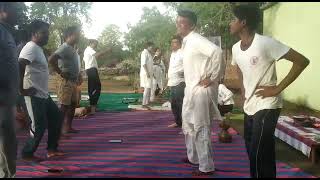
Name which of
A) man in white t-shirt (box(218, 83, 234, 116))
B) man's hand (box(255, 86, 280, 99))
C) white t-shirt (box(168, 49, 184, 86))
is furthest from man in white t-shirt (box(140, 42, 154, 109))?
man's hand (box(255, 86, 280, 99))

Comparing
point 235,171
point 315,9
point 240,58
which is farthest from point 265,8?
point 240,58

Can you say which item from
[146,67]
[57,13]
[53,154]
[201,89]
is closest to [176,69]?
[53,154]

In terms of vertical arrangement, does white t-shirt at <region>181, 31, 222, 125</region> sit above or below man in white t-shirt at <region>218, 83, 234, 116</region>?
above

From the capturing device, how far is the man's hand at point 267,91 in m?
3.50

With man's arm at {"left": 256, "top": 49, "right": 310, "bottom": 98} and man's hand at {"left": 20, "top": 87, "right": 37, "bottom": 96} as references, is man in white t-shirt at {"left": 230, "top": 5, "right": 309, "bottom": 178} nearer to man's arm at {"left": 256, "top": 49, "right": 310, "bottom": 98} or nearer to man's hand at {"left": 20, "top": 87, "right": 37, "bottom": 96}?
man's arm at {"left": 256, "top": 49, "right": 310, "bottom": 98}

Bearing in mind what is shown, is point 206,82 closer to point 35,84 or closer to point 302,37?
point 35,84

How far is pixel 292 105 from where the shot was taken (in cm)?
1210

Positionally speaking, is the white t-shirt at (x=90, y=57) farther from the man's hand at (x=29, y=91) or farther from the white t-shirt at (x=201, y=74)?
the white t-shirt at (x=201, y=74)

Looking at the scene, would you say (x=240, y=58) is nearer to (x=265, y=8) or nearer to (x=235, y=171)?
(x=235, y=171)

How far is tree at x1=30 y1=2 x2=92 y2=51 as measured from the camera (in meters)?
36.1

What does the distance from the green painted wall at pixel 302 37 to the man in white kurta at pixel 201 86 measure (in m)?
6.92

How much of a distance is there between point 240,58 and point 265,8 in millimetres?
12151

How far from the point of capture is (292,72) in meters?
3.52

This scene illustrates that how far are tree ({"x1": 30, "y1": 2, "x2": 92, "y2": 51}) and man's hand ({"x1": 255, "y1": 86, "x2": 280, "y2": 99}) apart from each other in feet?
102
